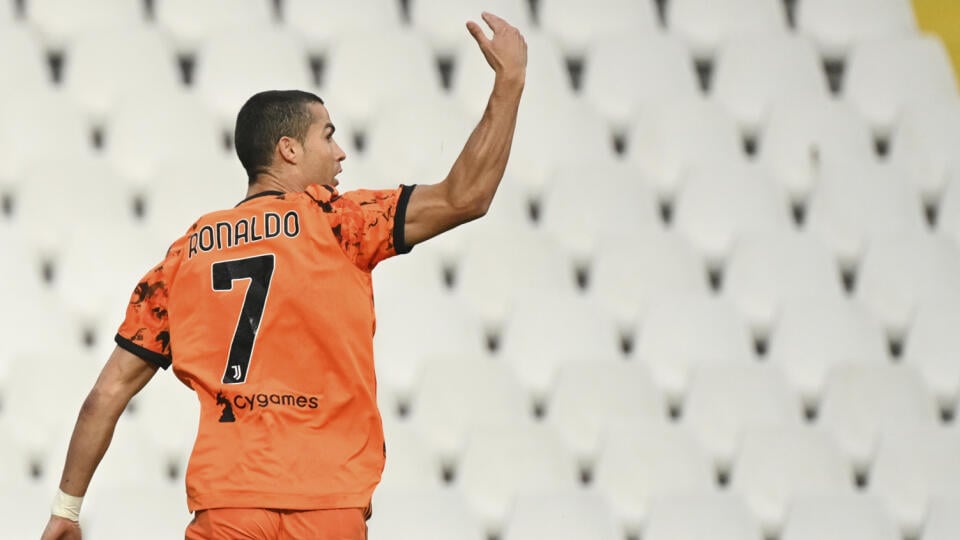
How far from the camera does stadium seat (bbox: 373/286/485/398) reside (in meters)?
3.22

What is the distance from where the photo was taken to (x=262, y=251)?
6.05 ft

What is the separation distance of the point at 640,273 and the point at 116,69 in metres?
1.31

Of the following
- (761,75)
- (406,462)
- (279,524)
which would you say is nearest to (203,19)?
(406,462)

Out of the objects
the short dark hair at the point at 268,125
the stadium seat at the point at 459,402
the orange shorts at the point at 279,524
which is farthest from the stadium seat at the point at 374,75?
the orange shorts at the point at 279,524

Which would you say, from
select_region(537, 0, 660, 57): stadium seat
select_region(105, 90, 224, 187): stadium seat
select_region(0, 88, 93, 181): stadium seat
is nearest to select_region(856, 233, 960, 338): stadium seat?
select_region(537, 0, 660, 57): stadium seat

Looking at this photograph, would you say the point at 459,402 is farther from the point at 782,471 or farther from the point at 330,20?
the point at 330,20

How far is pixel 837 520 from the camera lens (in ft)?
10.4

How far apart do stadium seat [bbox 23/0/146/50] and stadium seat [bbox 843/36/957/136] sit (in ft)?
5.99

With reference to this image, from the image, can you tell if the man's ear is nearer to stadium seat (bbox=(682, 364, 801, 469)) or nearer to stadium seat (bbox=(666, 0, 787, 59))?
stadium seat (bbox=(682, 364, 801, 469))

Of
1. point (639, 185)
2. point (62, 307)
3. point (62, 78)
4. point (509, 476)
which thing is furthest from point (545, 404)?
point (62, 78)

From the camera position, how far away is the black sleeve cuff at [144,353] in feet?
6.44

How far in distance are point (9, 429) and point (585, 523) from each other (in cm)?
116

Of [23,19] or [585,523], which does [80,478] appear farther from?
[23,19]

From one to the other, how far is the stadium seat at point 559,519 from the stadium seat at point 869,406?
Result: 0.61 meters
